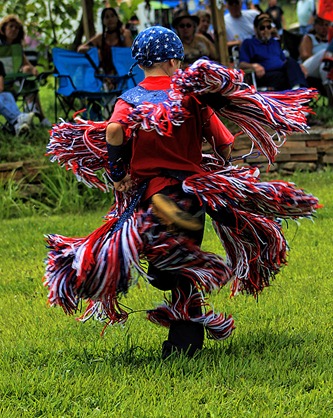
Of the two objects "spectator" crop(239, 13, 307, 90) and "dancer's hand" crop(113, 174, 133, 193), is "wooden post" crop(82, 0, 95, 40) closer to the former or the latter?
"spectator" crop(239, 13, 307, 90)

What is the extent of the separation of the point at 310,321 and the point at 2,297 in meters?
2.16

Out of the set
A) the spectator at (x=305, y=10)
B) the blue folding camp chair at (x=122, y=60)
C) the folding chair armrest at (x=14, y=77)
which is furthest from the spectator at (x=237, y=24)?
the spectator at (x=305, y=10)

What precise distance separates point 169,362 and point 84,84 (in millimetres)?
7812

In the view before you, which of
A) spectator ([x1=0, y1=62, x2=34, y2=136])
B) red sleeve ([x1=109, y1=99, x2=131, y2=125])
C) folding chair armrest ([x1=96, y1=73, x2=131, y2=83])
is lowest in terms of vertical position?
spectator ([x1=0, y1=62, x2=34, y2=136])

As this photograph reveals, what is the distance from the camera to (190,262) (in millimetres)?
4332

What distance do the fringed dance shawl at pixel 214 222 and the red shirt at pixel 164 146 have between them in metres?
0.07

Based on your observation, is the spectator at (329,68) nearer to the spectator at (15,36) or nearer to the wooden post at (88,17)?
the wooden post at (88,17)

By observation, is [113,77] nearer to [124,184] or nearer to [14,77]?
[14,77]

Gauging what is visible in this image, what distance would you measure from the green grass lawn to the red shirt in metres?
0.86

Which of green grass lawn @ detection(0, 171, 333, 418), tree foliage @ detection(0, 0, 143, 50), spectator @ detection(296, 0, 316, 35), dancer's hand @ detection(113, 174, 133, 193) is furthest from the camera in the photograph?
spectator @ detection(296, 0, 316, 35)

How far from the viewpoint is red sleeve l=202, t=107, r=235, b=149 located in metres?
4.47

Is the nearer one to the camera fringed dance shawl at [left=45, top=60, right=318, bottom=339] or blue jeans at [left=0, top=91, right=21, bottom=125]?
fringed dance shawl at [left=45, top=60, right=318, bottom=339]

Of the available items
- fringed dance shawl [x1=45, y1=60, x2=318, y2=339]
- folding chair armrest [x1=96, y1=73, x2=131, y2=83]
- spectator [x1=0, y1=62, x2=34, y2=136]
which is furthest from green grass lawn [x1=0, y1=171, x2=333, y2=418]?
folding chair armrest [x1=96, y1=73, x2=131, y2=83]

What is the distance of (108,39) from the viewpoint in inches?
480
